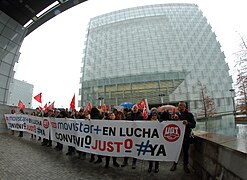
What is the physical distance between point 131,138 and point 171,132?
3.90ft

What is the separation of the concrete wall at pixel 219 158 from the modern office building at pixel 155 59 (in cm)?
4978

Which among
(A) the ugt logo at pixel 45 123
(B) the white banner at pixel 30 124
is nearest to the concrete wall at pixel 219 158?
(A) the ugt logo at pixel 45 123

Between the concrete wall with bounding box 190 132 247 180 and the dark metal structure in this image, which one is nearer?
the concrete wall with bounding box 190 132 247 180

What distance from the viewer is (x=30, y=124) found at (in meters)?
10.5

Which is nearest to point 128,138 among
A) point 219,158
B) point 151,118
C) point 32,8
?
point 151,118

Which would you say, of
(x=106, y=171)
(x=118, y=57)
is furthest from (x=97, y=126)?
(x=118, y=57)

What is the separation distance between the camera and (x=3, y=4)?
51.0 ft

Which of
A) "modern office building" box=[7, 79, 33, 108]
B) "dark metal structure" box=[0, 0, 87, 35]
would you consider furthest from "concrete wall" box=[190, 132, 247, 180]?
"modern office building" box=[7, 79, 33, 108]

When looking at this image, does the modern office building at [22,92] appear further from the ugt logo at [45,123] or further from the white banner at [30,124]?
the ugt logo at [45,123]

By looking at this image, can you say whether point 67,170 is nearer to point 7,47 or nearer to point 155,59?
point 7,47

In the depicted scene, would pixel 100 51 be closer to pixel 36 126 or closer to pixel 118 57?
pixel 118 57

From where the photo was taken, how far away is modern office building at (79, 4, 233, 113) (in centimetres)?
5653

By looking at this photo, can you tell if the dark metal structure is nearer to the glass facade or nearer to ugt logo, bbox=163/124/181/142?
the glass facade

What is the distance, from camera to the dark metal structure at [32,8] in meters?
15.9
